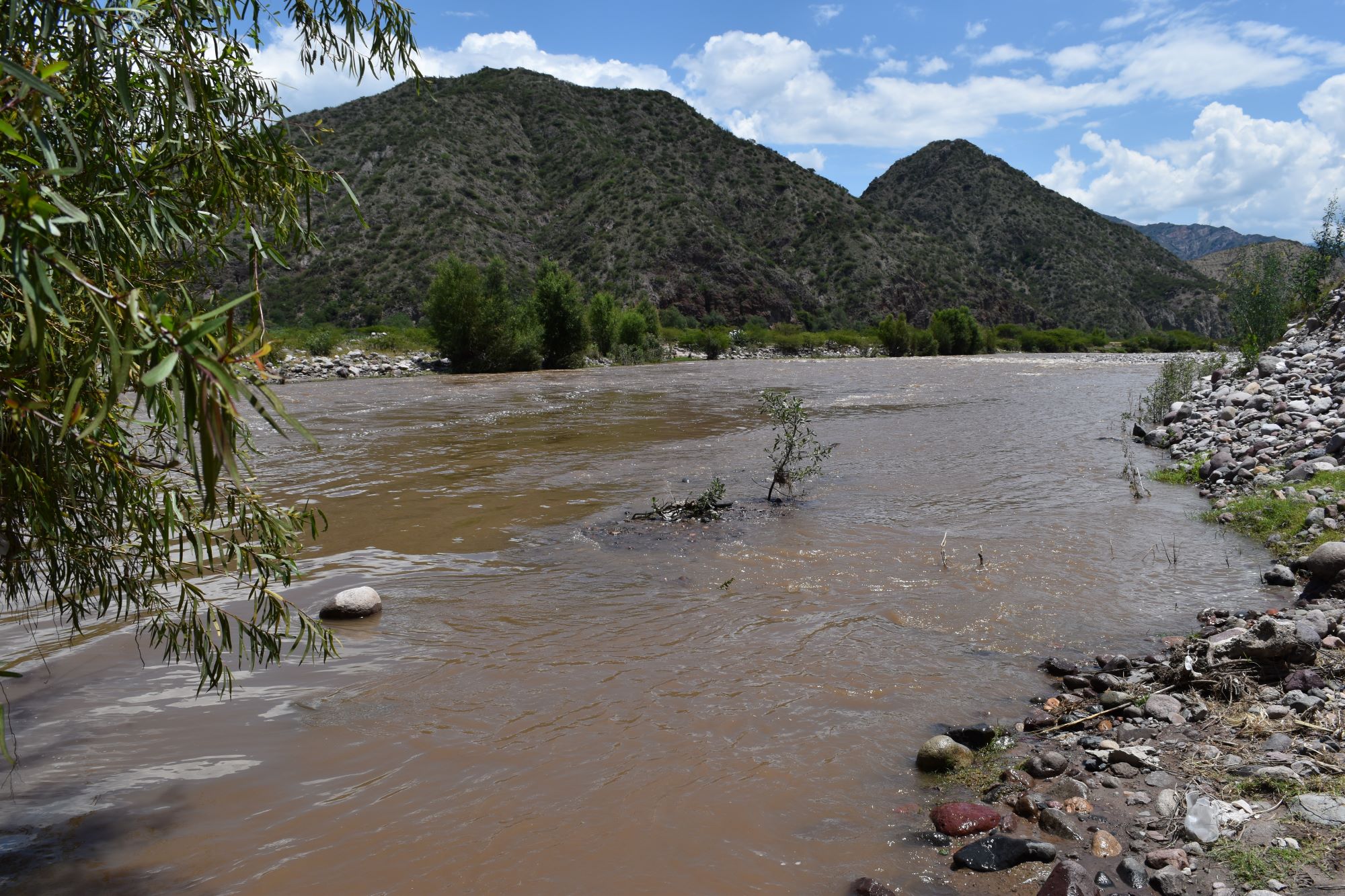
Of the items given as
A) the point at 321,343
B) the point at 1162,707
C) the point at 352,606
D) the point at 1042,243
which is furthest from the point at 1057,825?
the point at 1042,243

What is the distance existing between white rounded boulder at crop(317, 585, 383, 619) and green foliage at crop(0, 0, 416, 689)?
2811mm

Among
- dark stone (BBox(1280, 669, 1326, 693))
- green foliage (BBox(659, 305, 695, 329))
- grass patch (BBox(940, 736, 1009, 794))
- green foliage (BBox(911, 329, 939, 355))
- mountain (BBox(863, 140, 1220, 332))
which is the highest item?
mountain (BBox(863, 140, 1220, 332))

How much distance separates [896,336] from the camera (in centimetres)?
6356

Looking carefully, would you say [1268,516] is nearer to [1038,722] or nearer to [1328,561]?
[1328,561]

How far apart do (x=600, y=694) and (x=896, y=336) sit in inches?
2428

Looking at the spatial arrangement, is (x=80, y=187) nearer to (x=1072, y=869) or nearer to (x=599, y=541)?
(x=1072, y=869)

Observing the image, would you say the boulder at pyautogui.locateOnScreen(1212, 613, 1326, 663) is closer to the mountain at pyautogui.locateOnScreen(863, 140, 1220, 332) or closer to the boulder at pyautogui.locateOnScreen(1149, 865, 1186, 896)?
the boulder at pyautogui.locateOnScreen(1149, 865, 1186, 896)

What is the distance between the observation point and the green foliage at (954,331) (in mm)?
64938

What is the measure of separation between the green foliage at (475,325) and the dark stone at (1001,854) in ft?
131

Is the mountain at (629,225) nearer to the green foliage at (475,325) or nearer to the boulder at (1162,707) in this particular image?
the green foliage at (475,325)

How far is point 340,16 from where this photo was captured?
179 inches

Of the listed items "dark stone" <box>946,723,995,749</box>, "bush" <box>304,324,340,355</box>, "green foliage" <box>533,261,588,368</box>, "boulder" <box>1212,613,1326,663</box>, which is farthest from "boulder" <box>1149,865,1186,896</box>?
"bush" <box>304,324,340,355</box>

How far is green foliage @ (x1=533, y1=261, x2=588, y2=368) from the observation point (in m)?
45.1

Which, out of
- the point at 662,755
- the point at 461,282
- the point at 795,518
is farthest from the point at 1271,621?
the point at 461,282
